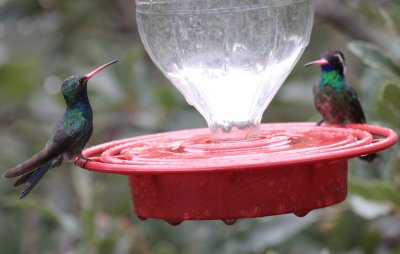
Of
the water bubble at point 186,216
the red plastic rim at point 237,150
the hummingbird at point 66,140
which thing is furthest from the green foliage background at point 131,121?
the water bubble at point 186,216

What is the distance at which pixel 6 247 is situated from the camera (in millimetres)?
5402

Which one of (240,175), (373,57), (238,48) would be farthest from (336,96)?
(240,175)

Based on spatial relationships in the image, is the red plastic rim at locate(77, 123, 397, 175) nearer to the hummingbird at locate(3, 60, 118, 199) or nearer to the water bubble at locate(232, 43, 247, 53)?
the hummingbird at locate(3, 60, 118, 199)

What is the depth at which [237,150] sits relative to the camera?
8.68ft

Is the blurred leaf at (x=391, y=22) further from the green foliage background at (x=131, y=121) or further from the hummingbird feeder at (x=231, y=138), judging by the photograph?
the hummingbird feeder at (x=231, y=138)

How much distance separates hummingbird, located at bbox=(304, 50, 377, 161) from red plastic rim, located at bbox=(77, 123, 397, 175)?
40 centimetres

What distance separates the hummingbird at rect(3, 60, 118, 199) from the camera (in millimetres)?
2902

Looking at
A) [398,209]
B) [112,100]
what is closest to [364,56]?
[398,209]

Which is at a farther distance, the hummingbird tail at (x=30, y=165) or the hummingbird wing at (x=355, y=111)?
the hummingbird wing at (x=355, y=111)

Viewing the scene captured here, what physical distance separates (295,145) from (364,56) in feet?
2.40

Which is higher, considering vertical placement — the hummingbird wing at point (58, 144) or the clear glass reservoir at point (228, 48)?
the clear glass reservoir at point (228, 48)

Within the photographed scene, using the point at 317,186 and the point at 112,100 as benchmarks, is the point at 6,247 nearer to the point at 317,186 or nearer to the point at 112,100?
the point at 112,100

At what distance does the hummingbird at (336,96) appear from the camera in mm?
3586

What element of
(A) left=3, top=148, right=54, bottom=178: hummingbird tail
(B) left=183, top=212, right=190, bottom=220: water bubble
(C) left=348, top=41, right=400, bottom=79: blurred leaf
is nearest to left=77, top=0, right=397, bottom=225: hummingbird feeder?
(B) left=183, top=212, right=190, bottom=220: water bubble
